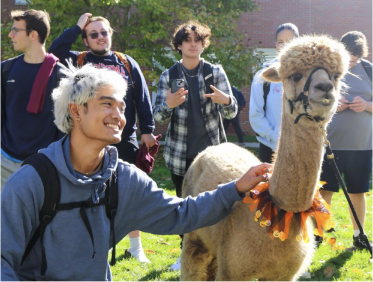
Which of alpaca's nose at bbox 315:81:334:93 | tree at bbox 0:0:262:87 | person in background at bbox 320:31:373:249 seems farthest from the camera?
tree at bbox 0:0:262:87

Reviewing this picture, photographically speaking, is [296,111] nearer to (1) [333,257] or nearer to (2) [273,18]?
(1) [333,257]

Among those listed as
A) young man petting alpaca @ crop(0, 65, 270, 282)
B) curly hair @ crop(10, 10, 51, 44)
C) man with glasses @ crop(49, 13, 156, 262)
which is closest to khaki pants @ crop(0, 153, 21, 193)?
man with glasses @ crop(49, 13, 156, 262)

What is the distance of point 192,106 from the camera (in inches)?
192

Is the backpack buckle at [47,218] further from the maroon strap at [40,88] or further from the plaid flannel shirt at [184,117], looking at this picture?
the plaid flannel shirt at [184,117]

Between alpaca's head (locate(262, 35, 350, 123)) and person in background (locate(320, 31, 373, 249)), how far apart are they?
243cm

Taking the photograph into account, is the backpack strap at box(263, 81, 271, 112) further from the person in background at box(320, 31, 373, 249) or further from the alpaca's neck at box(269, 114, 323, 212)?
the alpaca's neck at box(269, 114, 323, 212)

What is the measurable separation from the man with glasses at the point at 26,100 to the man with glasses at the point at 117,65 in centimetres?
54

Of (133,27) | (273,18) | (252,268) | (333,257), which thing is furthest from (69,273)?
(273,18)

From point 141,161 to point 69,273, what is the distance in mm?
2444

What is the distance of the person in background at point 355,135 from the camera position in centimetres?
538

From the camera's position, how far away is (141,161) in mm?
4871

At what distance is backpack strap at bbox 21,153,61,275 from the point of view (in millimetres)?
2393

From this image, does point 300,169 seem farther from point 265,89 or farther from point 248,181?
point 265,89

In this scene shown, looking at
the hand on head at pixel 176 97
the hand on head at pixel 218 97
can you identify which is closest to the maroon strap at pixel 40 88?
the hand on head at pixel 176 97
